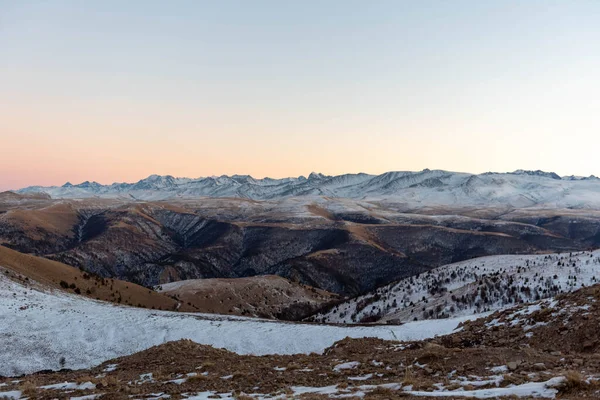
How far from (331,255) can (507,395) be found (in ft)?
458

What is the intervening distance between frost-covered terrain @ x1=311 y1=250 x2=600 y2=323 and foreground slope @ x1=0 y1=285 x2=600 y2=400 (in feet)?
74.7

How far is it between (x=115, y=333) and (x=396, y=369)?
23006 millimetres

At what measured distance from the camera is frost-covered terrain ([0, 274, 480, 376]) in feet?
84.4

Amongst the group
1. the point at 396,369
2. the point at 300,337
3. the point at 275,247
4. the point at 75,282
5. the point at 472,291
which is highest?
the point at 396,369

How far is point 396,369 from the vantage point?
1412cm

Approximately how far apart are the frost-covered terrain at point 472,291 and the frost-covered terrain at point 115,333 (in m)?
13.5

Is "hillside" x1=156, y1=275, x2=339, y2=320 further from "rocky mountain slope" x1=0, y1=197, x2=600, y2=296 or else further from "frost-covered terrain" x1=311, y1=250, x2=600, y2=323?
"rocky mountain slope" x1=0, y1=197, x2=600, y2=296

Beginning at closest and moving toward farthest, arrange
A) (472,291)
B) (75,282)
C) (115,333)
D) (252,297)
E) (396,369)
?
(396,369), (115,333), (472,291), (75,282), (252,297)

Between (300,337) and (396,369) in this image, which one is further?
(300,337)

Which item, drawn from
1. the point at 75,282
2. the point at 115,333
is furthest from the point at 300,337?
the point at 75,282

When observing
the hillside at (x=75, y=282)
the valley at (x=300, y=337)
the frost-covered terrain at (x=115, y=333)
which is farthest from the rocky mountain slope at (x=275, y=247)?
the frost-covered terrain at (x=115, y=333)

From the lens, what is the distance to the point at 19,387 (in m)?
14.9

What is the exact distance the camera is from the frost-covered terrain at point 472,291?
4516cm

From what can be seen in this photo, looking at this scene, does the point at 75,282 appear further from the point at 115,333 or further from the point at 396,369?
the point at 396,369
